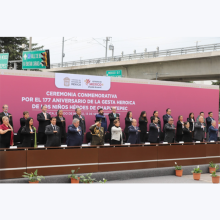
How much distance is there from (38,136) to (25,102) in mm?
1286

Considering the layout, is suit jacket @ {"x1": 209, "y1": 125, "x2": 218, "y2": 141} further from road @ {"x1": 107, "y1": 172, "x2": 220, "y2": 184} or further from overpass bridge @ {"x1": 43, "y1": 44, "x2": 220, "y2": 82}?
overpass bridge @ {"x1": 43, "y1": 44, "x2": 220, "y2": 82}

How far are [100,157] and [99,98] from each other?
3.19 meters

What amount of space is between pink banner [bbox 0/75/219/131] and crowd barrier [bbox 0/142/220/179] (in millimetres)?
2340

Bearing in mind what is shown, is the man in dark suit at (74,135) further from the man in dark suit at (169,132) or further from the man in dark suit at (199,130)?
the man in dark suit at (199,130)

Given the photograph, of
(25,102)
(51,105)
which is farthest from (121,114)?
(25,102)

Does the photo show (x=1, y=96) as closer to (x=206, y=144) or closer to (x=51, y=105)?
(x=51, y=105)

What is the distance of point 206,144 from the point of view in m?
10.9

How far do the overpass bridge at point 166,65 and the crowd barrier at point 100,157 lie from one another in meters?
12.0

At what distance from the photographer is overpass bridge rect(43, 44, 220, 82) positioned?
21562 millimetres

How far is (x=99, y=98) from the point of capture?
10969mm

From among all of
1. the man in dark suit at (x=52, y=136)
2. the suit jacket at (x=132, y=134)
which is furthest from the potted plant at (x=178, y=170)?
the man in dark suit at (x=52, y=136)

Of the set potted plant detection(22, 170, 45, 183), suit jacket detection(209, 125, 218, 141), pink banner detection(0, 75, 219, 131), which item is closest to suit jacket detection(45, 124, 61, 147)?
potted plant detection(22, 170, 45, 183)

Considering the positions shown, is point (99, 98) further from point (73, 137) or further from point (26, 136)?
point (26, 136)

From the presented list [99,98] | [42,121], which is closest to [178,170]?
[99,98]
